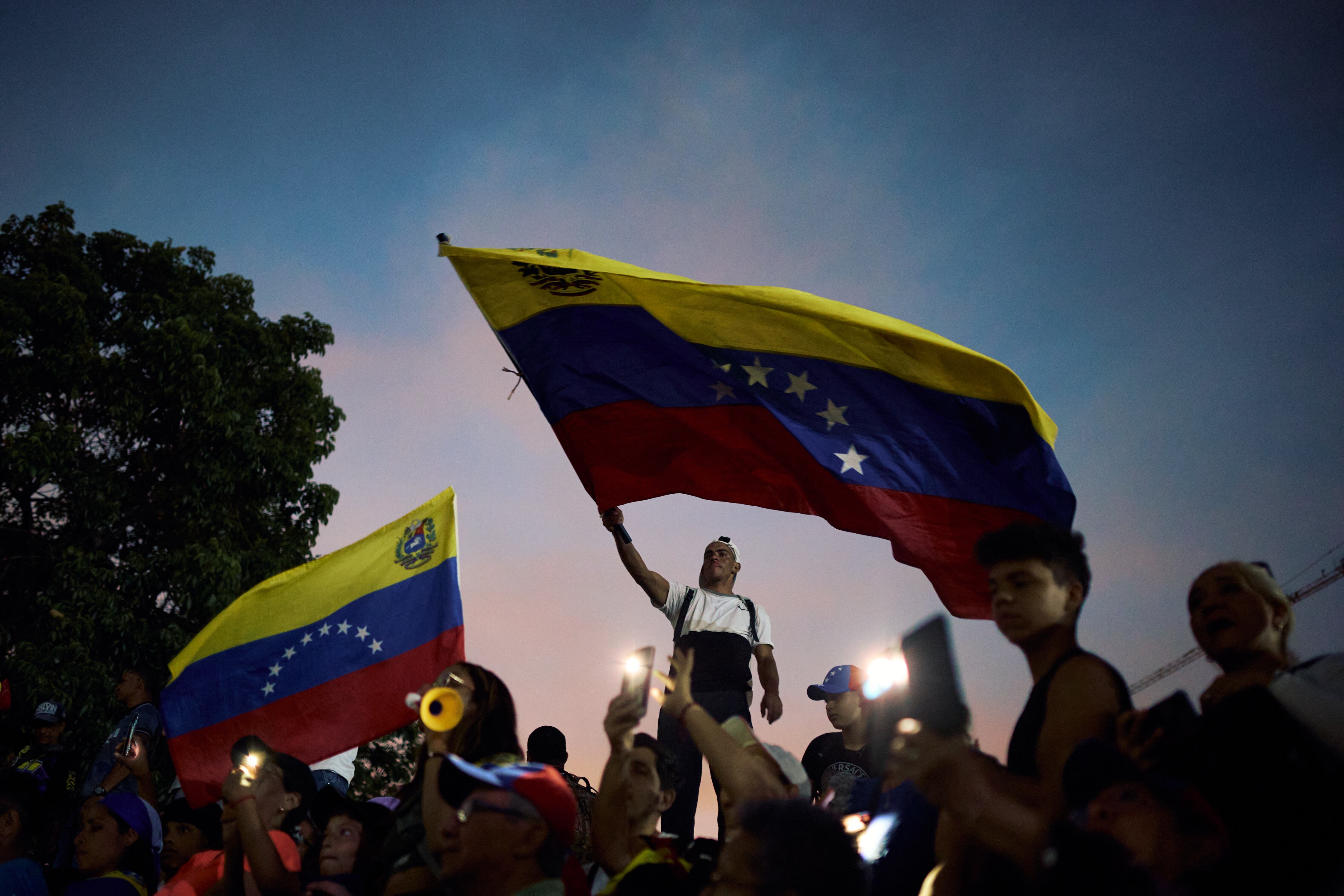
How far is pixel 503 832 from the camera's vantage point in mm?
3018

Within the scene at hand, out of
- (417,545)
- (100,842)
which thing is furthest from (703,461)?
(100,842)

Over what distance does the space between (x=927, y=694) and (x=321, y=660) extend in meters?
6.19

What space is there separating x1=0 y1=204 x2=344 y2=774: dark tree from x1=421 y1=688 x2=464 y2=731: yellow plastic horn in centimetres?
983

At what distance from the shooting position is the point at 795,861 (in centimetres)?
259

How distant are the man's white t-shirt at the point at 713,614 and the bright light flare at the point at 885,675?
114 inches

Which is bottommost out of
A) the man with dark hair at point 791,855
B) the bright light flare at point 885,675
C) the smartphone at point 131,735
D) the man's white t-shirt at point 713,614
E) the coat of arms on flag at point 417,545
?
the man with dark hair at point 791,855

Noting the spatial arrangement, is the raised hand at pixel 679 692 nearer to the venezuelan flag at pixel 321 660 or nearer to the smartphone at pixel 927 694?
the smartphone at pixel 927 694

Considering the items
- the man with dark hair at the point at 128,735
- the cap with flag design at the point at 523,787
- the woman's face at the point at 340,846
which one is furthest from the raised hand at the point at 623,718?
the man with dark hair at the point at 128,735

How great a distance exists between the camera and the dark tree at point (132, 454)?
1159 cm

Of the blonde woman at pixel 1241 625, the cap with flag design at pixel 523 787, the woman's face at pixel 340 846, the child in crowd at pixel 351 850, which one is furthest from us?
the woman's face at pixel 340 846

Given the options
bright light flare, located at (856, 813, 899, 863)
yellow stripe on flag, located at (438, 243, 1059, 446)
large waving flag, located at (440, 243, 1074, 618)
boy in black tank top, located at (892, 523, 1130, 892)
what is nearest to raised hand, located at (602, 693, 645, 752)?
bright light flare, located at (856, 813, 899, 863)

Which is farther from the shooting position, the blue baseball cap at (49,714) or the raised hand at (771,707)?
the blue baseball cap at (49,714)

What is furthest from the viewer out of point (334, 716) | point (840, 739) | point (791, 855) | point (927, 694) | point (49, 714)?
point (49, 714)

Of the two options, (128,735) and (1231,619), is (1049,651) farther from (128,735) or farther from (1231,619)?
(128,735)
